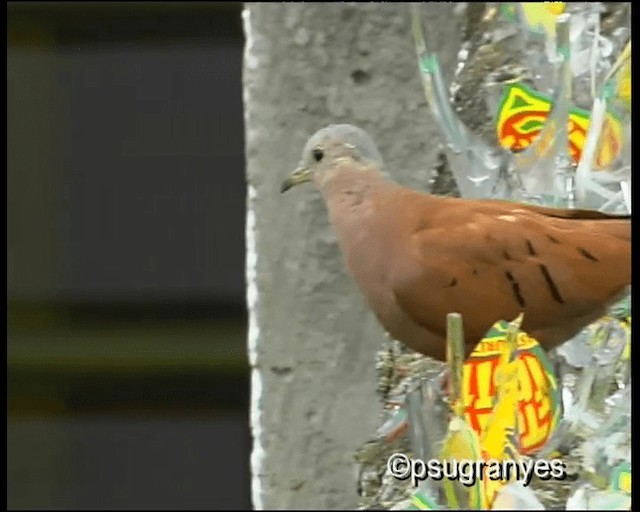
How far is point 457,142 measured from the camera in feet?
2.73

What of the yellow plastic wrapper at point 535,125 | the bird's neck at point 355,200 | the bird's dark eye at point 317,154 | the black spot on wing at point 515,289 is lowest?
the black spot on wing at point 515,289

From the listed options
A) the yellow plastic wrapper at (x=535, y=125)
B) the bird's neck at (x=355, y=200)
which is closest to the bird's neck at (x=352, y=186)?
the bird's neck at (x=355, y=200)

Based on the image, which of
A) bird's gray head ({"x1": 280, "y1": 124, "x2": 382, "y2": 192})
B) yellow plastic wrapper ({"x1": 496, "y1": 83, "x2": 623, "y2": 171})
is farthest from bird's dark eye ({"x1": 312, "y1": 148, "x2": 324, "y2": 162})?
yellow plastic wrapper ({"x1": 496, "y1": 83, "x2": 623, "y2": 171})

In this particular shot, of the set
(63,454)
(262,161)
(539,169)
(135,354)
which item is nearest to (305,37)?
(262,161)

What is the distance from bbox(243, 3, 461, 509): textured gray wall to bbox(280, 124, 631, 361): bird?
3 cm

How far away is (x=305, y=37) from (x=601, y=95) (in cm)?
23

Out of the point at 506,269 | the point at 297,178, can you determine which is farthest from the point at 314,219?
the point at 506,269

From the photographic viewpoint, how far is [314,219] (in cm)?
84

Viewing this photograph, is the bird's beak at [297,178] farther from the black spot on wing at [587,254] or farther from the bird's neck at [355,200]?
the black spot on wing at [587,254]

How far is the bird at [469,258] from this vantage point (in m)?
0.77

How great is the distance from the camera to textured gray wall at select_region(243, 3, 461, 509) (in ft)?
2.74

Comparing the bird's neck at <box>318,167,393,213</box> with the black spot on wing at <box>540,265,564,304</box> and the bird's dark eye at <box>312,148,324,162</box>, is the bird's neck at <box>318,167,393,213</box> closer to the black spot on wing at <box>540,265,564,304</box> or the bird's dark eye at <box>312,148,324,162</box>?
the bird's dark eye at <box>312,148,324,162</box>

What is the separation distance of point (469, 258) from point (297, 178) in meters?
0.15

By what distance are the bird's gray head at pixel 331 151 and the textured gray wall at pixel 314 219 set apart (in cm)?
1
